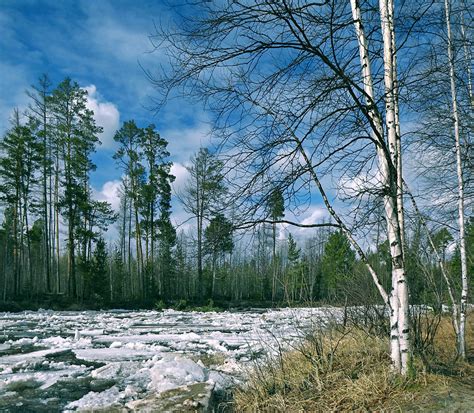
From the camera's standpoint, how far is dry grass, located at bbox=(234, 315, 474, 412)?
12.3ft

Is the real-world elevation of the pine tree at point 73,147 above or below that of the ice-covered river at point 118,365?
above

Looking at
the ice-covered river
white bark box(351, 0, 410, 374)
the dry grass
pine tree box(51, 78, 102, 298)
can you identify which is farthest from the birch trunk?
pine tree box(51, 78, 102, 298)

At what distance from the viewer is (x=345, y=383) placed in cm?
420

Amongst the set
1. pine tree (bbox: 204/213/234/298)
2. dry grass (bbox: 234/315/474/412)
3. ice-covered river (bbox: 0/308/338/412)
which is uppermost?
pine tree (bbox: 204/213/234/298)

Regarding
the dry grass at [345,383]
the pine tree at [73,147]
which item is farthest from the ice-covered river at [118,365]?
the pine tree at [73,147]

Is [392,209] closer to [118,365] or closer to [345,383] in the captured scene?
[345,383]

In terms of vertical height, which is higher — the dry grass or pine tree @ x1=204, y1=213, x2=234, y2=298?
pine tree @ x1=204, y1=213, x2=234, y2=298

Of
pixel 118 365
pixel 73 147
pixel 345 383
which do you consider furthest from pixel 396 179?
pixel 73 147

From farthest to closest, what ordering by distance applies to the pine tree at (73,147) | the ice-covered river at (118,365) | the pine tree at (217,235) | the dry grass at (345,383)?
1. the pine tree at (73,147)
2. the ice-covered river at (118,365)
3. the pine tree at (217,235)
4. the dry grass at (345,383)

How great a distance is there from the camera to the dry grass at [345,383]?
3734 mm

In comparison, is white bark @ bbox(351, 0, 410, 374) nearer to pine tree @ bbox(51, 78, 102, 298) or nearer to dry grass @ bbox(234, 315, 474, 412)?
dry grass @ bbox(234, 315, 474, 412)

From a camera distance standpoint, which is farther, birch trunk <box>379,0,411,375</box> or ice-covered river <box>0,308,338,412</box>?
ice-covered river <box>0,308,338,412</box>

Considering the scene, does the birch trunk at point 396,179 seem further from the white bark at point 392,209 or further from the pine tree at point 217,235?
the pine tree at point 217,235

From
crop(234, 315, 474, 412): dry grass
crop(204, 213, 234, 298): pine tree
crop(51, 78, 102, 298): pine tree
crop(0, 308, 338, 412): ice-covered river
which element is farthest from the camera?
crop(51, 78, 102, 298): pine tree
